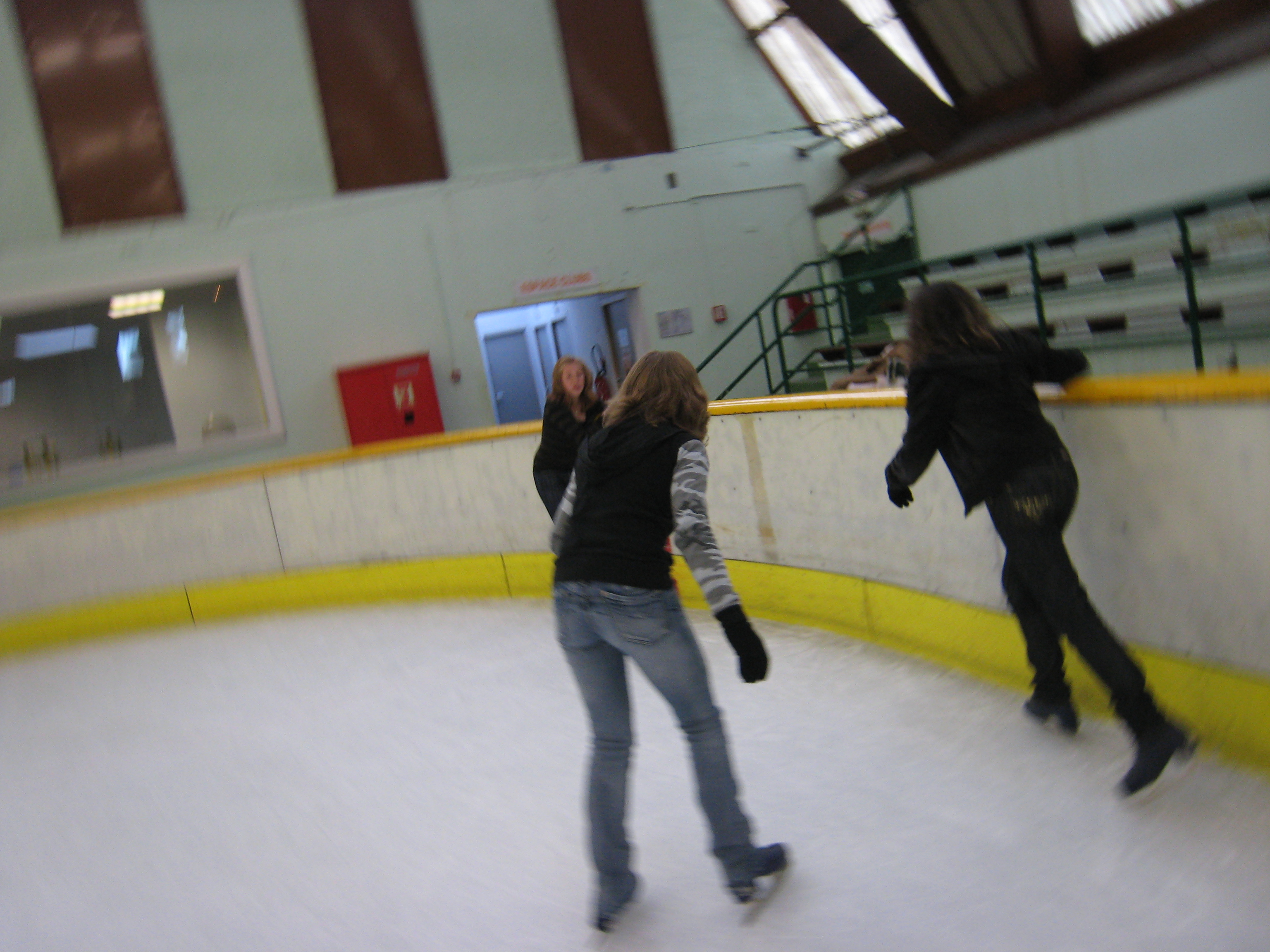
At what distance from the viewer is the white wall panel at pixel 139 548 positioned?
20.2 feet

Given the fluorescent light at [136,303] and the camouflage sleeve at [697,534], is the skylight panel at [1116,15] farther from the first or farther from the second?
the fluorescent light at [136,303]

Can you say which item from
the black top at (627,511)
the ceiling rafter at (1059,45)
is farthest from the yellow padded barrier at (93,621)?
the ceiling rafter at (1059,45)

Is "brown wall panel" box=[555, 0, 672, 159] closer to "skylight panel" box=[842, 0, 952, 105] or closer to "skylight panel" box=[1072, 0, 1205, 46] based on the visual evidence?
"skylight panel" box=[842, 0, 952, 105]

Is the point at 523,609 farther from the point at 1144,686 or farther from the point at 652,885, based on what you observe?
the point at 1144,686

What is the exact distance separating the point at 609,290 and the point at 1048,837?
352 inches

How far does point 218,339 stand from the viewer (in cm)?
989

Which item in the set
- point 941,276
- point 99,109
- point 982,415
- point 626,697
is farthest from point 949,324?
point 99,109

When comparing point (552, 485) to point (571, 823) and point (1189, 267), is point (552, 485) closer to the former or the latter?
point (571, 823)

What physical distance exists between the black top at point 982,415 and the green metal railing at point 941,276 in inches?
84.5

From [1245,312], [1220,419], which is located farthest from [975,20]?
[1220,419]

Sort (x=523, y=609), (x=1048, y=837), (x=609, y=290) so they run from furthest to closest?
1. (x=609, y=290)
2. (x=523, y=609)
3. (x=1048, y=837)

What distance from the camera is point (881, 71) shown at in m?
9.68

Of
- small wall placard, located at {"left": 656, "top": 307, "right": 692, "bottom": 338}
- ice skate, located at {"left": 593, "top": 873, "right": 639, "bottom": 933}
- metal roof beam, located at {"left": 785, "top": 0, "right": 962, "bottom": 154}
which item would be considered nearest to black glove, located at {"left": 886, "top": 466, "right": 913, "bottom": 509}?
ice skate, located at {"left": 593, "top": 873, "right": 639, "bottom": 933}

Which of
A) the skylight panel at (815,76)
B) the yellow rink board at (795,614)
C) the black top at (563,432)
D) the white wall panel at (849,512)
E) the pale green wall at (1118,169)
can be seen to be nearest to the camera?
the yellow rink board at (795,614)
